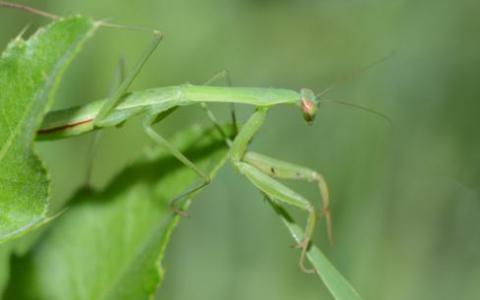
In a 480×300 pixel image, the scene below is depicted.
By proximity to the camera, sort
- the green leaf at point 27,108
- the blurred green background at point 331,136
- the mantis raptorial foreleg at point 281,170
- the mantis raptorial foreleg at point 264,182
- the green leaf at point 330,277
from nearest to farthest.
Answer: the green leaf at point 27,108
the green leaf at point 330,277
the mantis raptorial foreleg at point 264,182
the mantis raptorial foreleg at point 281,170
the blurred green background at point 331,136

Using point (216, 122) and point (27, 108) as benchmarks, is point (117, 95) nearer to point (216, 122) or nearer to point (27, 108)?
point (216, 122)

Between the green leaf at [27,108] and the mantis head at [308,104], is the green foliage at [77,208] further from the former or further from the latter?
the mantis head at [308,104]

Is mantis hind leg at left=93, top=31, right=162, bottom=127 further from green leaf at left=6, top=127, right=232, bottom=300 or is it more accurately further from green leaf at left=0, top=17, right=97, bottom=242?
green leaf at left=0, top=17, right=97, bottom=242

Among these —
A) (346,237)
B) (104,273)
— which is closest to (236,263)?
(346,237)

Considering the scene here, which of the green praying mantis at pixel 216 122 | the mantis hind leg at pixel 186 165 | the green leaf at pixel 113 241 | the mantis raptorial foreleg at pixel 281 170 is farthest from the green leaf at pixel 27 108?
the mantis raptorial foreleg at pixel 281 170

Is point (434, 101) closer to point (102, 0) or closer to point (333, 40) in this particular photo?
point (333, 40)

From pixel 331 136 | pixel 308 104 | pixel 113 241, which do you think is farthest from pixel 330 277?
pixel 331 136

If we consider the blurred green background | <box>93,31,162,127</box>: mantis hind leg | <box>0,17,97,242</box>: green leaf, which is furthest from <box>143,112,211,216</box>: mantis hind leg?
the blurred green background
